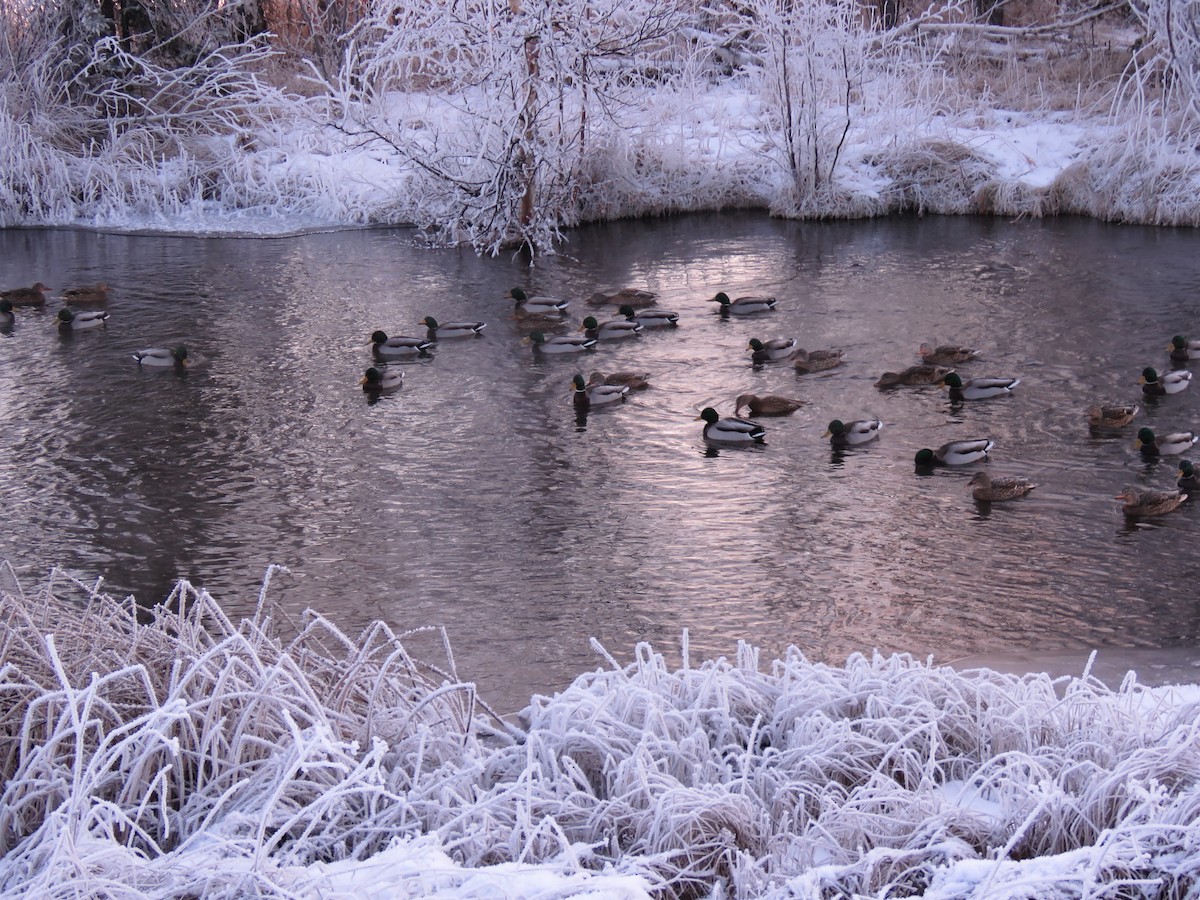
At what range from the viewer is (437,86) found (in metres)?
24.0

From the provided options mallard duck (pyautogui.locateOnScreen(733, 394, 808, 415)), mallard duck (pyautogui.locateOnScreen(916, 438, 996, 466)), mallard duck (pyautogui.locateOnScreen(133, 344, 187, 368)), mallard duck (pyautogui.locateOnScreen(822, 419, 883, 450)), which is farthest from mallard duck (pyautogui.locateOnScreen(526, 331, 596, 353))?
mallard duck (pyautogui.locateOnScreen(916, 438, 996, 466))

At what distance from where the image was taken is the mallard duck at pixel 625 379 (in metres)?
11.5

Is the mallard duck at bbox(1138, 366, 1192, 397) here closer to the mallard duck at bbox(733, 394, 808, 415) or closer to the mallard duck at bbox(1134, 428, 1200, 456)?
the mallard duck at bbox(1134, 428, 1200, 456)

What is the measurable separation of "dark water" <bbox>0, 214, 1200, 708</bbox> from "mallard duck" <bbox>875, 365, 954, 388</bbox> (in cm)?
13

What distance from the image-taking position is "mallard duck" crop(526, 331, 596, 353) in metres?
13.0

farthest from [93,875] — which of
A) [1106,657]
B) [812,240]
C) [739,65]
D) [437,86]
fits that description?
[739,65]

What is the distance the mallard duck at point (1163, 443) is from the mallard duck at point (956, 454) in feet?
3.79

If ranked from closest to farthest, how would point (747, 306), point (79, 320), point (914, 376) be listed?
point (914, 376) < point (747, 306) < point (79, 320)

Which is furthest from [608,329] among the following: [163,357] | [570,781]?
[570,781]

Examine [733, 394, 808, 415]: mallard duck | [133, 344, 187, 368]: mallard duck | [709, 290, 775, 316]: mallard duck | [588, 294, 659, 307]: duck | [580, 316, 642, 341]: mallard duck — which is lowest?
[733, 394, 808, 415]: mallard duck

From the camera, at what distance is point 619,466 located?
31.9 ft

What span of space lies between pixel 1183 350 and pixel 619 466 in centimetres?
539

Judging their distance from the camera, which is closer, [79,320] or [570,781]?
[570,781]

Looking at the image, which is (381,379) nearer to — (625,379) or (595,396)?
(595,396)
